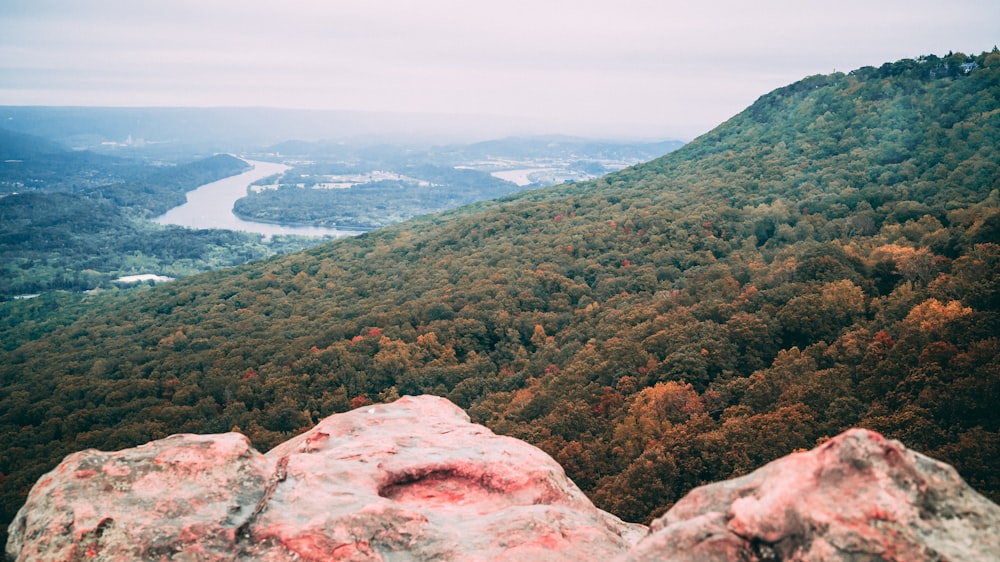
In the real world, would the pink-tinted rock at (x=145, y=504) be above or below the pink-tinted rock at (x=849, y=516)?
below

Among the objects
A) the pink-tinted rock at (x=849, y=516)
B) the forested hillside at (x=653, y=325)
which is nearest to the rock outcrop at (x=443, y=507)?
the pink-tinted rock at (x=849, y=516)

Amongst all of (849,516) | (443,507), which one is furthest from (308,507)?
(849,516)

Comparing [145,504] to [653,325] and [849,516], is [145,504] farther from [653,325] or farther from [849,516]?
[653,325]

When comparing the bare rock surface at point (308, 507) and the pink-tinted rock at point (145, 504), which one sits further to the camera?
the bare rock surface at point (308, 507)

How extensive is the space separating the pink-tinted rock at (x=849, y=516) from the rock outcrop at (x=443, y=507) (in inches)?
0.6

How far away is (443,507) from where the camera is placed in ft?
38.6

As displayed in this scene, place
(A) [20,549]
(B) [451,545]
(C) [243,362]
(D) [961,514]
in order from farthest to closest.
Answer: (C) [243,362], (B) [451,545], (A) [20,549], (D) [961,514]

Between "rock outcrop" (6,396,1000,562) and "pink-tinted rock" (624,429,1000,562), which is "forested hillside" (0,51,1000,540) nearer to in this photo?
"rock outcrop" (6,396,1000,562)

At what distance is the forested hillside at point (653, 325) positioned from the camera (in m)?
24.5

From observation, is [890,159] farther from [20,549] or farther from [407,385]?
[20,549]

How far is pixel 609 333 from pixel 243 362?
29.8 m

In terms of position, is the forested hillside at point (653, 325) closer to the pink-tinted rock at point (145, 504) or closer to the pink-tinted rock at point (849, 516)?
the pink-tinted rock at point (849, 516)

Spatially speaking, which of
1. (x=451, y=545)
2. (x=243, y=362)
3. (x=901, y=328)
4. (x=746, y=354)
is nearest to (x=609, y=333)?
(x=746, y=354)

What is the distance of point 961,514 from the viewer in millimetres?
6461
